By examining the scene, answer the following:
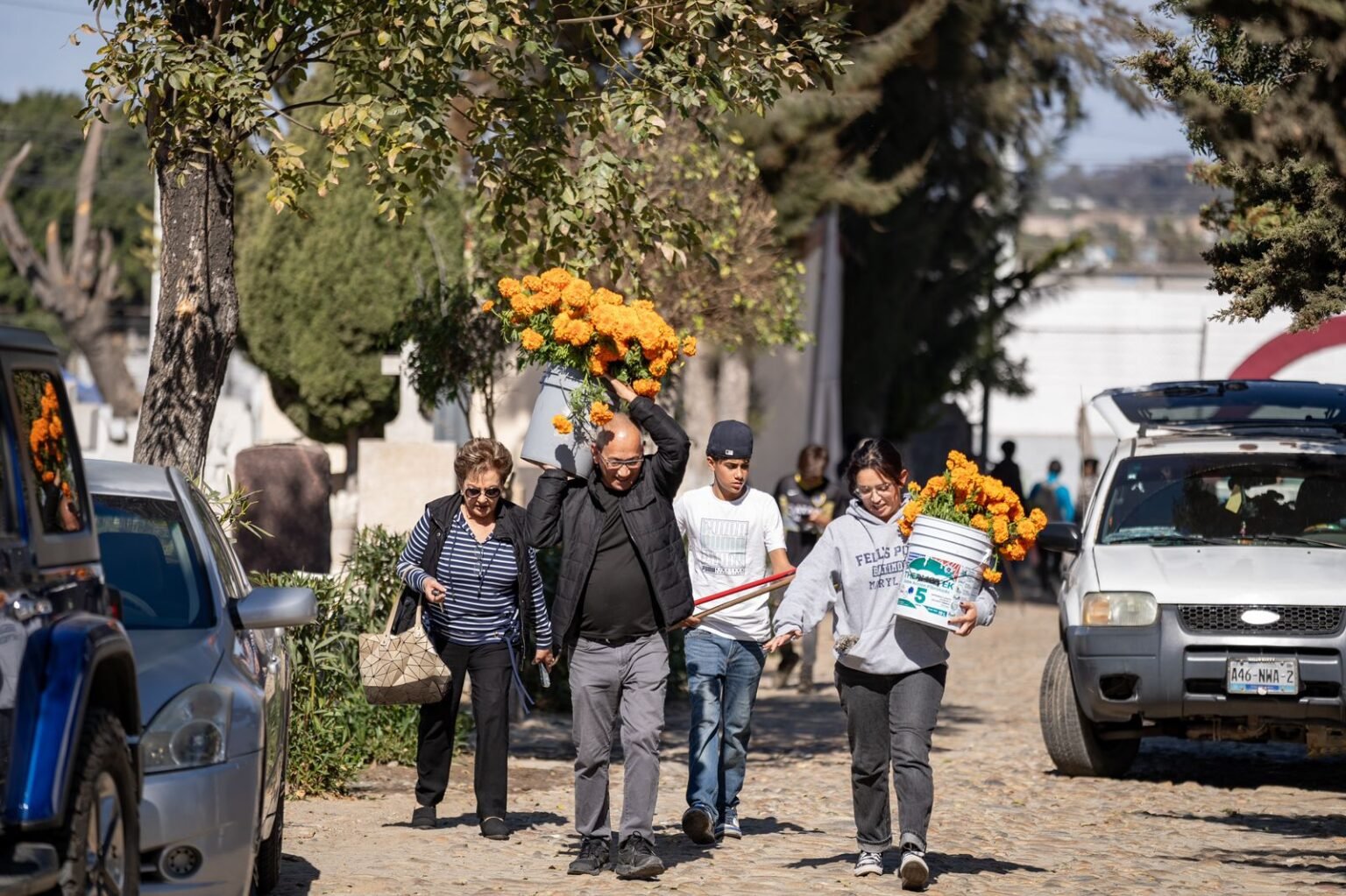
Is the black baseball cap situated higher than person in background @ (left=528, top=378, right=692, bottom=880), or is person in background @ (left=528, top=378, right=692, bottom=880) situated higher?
the black baseball cap

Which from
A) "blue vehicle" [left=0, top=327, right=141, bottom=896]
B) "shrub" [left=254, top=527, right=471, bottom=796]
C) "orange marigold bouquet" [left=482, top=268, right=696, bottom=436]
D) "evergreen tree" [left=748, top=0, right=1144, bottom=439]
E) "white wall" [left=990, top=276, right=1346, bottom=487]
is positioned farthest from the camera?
"white wall" [left=990, top=276, right=1346, bottom=487]

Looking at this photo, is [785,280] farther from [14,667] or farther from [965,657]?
[14,667]

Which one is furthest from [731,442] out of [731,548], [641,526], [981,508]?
[981,508]

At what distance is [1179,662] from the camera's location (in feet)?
35.0

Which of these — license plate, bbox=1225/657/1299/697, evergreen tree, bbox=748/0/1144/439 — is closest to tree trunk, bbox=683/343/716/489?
evergreen tree, bbox=748/0/1144/439

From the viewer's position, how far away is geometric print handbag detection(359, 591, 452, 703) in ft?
29.9

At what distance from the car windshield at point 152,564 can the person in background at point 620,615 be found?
1753 mm

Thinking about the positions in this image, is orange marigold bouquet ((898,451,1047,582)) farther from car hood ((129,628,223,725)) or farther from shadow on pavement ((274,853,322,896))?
car hood ((129,628,223,725))

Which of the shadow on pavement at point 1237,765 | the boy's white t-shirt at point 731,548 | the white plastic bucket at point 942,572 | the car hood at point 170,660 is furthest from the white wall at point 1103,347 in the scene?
the car hood at point 170,660

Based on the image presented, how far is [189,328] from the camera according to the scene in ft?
34.6

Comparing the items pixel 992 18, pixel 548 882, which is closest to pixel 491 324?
pixel 548 882

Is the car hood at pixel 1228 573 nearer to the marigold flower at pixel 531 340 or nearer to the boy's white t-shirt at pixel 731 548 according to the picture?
the boy's white t-shirt at pixel 731 548

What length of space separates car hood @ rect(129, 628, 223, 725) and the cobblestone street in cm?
164

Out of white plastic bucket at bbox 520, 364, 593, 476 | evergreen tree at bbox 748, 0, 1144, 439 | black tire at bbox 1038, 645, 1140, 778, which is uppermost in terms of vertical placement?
evergreen tree at bbox 748, 0, 1144, 439
